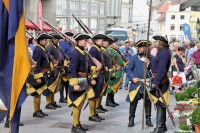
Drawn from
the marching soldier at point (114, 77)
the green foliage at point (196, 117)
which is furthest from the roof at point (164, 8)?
the green foliage at point (196, 117)

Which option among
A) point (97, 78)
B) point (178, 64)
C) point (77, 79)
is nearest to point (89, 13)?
point (178, 64)

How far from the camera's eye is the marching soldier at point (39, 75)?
34.3 ft

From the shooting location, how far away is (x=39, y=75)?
34.6ft

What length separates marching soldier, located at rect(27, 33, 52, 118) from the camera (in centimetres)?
1046

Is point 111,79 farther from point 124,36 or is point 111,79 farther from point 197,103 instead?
point 124,36

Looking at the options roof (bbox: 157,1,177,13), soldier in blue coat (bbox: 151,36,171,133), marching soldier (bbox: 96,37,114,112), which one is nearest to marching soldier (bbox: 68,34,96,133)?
soldier in blue coat (bbox: 151,36,171,133)

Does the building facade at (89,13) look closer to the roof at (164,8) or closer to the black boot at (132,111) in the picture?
the roof at (164,8)

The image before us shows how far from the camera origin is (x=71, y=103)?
360 inches

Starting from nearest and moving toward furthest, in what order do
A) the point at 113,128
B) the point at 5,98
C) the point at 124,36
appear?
1. the point at 5,98
2. the point at 113,128
3. the point at 124,36

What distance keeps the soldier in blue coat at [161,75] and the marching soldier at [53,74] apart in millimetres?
3171

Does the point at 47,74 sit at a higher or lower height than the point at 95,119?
higher

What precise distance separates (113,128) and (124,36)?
34.7 meters

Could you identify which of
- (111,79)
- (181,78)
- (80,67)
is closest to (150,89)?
(80,67)

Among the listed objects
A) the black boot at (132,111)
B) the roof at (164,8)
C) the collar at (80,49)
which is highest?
the roof at (164,8)
